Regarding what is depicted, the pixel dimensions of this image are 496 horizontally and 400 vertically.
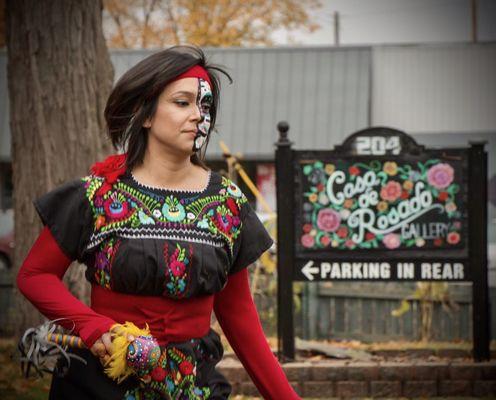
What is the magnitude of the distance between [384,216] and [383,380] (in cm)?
132

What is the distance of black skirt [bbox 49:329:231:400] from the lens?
285cm

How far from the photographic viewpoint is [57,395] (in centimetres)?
295

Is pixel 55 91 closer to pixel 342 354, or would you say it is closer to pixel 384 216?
pixel 384 216

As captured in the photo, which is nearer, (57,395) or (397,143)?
(57,395)

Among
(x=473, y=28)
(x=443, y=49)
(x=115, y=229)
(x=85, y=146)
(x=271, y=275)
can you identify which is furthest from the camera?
(x=473, y=28)

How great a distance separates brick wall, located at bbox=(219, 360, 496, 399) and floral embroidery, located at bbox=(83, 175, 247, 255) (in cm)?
448

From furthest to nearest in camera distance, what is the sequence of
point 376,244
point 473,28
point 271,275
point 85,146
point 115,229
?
point 473,28, point 271,275, point 376,244, point 85,146, point 115,229

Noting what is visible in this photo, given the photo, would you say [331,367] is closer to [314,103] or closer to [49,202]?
[49,202]

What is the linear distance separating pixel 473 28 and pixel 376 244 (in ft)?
102

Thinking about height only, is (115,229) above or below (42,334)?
above

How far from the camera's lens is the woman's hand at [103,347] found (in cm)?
273

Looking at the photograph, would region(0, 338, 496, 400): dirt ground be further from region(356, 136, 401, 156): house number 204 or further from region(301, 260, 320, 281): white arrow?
region(356, 136, 401, 156): house number 204

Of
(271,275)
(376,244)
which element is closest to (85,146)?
(376,244)

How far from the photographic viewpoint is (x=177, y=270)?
285 centimetres
